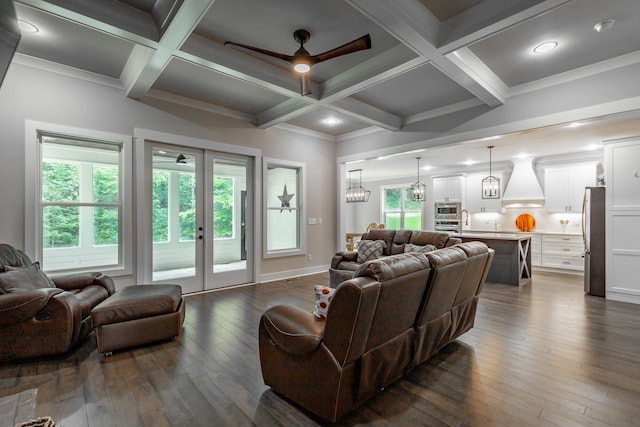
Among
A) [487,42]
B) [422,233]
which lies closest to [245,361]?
[422,233]

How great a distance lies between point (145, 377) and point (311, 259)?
4.29 m

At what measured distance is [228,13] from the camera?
2693 mm

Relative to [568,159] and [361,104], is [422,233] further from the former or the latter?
[568,159]

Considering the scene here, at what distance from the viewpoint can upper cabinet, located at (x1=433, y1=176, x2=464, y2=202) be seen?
905cm

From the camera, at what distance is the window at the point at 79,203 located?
370 cm

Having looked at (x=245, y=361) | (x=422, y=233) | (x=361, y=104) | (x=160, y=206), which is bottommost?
(x=245, y=361)

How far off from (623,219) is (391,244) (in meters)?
3.34

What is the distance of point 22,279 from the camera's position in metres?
2.70

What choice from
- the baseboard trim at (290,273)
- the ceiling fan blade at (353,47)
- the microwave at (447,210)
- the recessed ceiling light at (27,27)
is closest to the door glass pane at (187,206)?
the baseboard trim at (290,273)

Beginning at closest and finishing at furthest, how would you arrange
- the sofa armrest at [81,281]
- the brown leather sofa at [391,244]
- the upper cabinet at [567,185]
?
the sofa armrest at [81,281] → the brown leather sofa at [391,244] → the upper cabinet at [567,185]

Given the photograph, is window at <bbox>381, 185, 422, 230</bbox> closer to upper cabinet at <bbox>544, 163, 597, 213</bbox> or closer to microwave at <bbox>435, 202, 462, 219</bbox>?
microwave at <bbox>435, 202, 462, 219</bbox>

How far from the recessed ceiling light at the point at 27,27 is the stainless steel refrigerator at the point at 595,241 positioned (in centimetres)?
754

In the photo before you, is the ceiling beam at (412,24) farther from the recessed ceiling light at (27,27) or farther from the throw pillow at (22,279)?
the throw pillow at (22,279)

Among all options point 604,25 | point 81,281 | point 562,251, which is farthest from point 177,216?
point 562,251
